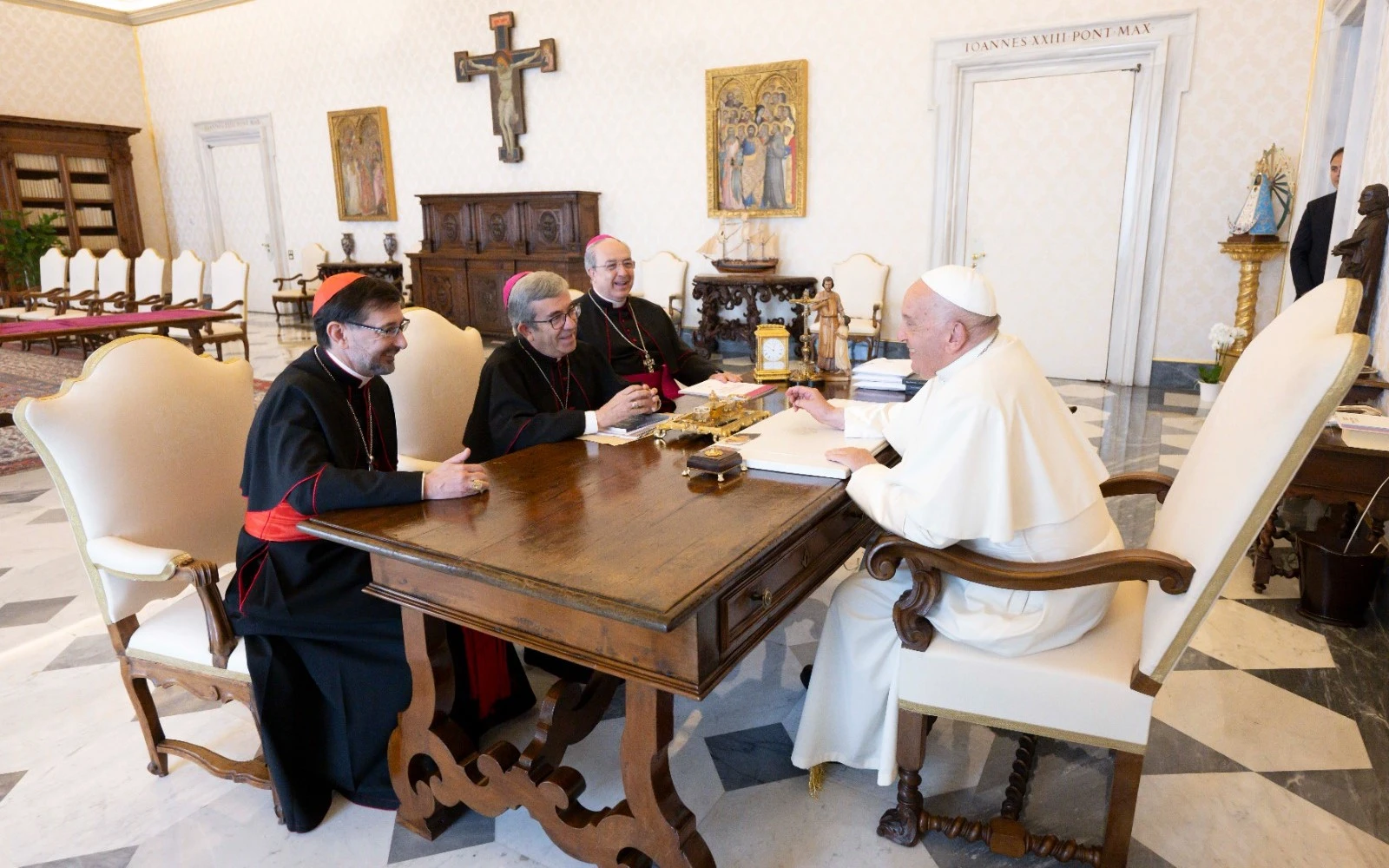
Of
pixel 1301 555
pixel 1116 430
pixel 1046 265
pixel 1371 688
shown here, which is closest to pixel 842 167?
pixel 1046 265

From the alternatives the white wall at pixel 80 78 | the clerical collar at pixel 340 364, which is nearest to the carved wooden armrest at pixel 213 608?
the clerical collar at pixel 340 364

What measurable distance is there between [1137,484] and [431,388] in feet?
7.41

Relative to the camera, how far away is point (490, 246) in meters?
9.38

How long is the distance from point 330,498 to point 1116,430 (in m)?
5.00

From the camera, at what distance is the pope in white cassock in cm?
173

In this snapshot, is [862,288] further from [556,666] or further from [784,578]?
[784,578]

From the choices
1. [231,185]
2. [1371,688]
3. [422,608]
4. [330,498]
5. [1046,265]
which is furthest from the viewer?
[231,185]

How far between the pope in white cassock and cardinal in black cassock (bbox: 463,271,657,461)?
83cm

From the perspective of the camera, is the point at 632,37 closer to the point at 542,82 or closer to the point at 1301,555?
the point at 542,82

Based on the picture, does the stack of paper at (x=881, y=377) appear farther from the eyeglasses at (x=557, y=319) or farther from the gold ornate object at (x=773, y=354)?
the eyeglasses at (x=557, y=319)

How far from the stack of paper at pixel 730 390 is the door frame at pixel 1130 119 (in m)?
4.95

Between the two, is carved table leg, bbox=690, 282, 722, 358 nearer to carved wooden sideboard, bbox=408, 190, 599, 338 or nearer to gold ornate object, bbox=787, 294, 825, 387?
carved wooden sideboard, bbox=408, 190, 599, 338

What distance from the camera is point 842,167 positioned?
7695 mm

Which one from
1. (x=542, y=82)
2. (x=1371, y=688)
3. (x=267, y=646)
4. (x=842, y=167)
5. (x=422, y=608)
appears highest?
(x=542, y=82)
